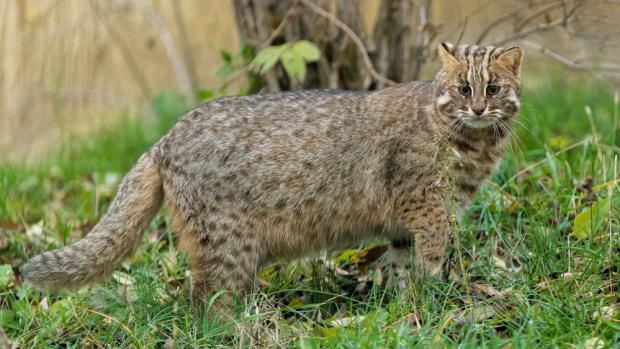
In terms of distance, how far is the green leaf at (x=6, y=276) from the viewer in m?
5.59

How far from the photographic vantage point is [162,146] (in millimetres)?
5406

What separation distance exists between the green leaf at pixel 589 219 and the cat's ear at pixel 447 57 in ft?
3.93

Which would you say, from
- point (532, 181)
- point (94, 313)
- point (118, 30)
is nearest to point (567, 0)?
point (532, 181)

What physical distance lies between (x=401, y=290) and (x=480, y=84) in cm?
131

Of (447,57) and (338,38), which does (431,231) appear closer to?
(447,57)

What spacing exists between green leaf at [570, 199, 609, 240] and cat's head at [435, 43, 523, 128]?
29.5 inches

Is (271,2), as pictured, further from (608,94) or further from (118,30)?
(118,30)

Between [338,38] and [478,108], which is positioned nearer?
[478,108]

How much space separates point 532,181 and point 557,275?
158 centimetres

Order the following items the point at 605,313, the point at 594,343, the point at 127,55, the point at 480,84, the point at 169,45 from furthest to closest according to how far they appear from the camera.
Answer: the point at 127,55 < the point at 169,45 < the point at 480,84 < the point at 605,313 < the point at 594,343

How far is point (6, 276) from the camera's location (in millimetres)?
5633

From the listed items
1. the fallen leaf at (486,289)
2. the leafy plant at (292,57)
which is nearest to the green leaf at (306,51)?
the leafy plant at (292,57)

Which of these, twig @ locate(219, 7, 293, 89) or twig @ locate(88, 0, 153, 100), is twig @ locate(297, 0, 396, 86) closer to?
twig @ locate(219, 7, 293, 89)

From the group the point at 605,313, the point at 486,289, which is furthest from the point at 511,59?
the point at 605,313
